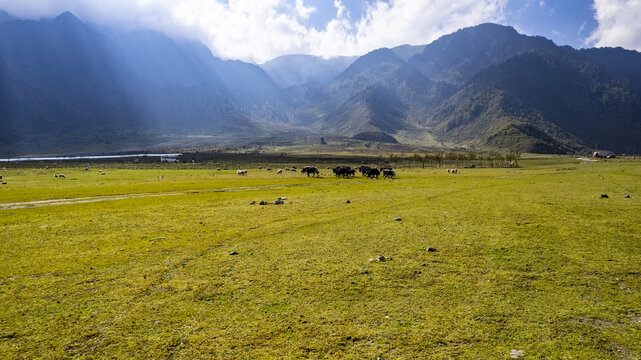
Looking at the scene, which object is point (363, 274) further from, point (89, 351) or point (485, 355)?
point (89, 351)

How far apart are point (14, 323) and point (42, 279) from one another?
412 cm

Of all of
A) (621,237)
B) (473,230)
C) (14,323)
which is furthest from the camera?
(473,230)

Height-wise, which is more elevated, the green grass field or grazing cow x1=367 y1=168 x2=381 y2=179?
grazing cow x1=367 y1=168 x2=381 y2=179

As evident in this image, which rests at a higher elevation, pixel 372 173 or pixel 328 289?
pixel 372 173

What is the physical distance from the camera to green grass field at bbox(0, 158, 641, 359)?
28.5ft

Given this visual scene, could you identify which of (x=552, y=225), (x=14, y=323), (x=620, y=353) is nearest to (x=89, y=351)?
(x=14, y=323)

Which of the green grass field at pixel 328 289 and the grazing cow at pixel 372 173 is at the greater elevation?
the grazing cow at pixel 372 173

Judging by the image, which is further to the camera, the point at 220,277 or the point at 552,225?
the point at 552,225

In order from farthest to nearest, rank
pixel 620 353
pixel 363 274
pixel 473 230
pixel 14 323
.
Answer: pixel 473 230 < pixel 363 274 < pixel 14 323 < pixel 620 353

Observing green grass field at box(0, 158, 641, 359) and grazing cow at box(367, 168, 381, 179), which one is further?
grazing cow at box(367, 168, 381, 179)

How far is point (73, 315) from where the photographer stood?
10.3 m

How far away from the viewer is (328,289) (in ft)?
39.0

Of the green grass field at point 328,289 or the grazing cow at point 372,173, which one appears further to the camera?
the grazing cow at point 372,173

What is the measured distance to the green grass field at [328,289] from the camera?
8.67 meters
